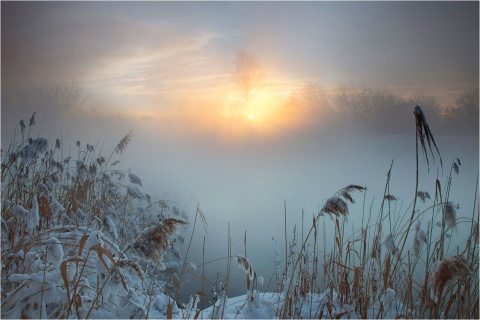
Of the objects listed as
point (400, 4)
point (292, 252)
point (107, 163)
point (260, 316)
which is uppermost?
point (400, 4)

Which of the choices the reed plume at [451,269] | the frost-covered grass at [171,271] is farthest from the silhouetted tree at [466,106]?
the reed plume at [451,269]

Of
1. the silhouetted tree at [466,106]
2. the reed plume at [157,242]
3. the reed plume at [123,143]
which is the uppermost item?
the silhouetted tree at [466,106]

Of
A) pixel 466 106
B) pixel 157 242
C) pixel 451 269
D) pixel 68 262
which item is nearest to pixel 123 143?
pixel 68 262

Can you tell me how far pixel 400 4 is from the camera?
21.1ft

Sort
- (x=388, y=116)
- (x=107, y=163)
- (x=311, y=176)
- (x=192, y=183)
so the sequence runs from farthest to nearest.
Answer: (x=388, y=116), (x=311, y=176), (x=192, y=183), (x=107, y=163)

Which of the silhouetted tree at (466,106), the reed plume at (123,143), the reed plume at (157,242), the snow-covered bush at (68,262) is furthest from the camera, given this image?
the silhouetted tree at (466,106)

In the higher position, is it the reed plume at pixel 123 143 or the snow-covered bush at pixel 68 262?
the reed plume at pixel 123 143

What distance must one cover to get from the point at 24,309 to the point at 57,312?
0.36ft

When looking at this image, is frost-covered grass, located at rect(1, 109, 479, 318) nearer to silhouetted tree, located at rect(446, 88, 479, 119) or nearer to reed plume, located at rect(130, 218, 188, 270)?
reed plume, located at rect(130, 218, 188, 270)

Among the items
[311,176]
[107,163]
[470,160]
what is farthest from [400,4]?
[107,163]

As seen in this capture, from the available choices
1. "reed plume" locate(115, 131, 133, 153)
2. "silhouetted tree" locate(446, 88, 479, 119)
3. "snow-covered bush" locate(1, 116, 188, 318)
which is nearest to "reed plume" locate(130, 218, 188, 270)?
"snow-covered bush" locate(1, 116, 188, 318)

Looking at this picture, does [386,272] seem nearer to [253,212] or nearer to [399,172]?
[253,212]

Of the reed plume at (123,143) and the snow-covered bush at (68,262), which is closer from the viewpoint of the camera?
the snow-covered bush at (68,262)

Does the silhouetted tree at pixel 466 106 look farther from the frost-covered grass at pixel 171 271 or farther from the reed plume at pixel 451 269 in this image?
the reed plume at pixel 451 269
